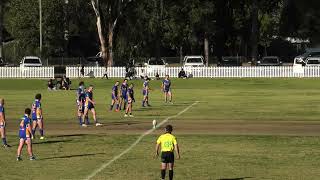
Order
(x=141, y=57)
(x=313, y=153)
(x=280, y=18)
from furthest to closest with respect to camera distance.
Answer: (x=141, y=57) < (x=313, y=153) < (x=280, y=18)

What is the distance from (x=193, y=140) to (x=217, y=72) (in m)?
47.2

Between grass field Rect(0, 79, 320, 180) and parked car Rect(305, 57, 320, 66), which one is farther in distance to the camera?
parked car Rect(305, 57, 320, 66)

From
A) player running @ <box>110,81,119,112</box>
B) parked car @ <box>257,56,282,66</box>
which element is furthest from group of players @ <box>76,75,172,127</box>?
parked car @ <box>257,56,282,66</box>

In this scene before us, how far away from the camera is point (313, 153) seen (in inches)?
867

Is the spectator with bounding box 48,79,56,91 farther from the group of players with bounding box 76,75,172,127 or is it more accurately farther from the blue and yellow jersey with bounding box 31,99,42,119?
the blue and yellow jersey with bounding box 31,99,42,119

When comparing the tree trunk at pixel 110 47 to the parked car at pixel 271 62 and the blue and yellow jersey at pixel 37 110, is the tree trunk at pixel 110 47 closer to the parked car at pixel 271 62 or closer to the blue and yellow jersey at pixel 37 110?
the parked car at pixel 271 62

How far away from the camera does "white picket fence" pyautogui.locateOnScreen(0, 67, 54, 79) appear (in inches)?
2852

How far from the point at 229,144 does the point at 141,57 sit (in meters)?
70.1

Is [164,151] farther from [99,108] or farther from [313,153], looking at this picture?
[99,108]

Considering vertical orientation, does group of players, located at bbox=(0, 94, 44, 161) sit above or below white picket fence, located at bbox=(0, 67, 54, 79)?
below

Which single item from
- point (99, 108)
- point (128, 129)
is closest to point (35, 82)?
point (99, 108)

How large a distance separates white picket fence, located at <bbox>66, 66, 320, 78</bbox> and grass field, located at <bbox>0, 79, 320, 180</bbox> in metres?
17.9

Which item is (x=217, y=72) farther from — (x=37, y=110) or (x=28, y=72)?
(x=37, y=110)

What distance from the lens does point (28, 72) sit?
72562 millimetres
